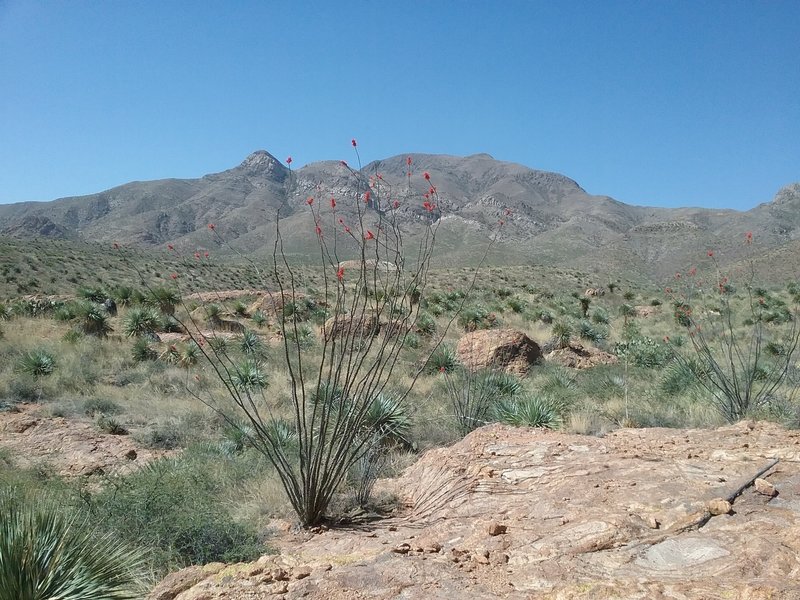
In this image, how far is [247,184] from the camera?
15588cm

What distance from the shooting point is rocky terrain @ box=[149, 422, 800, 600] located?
2531mm

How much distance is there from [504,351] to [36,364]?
11.0 meters

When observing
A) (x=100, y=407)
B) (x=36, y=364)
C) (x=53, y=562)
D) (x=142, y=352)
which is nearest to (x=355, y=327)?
(x=53, y=562)

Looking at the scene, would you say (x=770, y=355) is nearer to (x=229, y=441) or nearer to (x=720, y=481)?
(x=720, y=481)

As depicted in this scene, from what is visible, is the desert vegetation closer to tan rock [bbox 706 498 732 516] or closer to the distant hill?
tan rock [bbox 706 498 732 516]

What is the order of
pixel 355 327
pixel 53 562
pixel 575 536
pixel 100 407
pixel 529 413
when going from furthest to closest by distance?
pixel 100 407
pixel 529 413
pixel 355 327
pixel 575 536
pixel 53 562

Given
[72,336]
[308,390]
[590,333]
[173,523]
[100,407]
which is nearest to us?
[173,523]

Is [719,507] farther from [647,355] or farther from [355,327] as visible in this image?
[647,355]

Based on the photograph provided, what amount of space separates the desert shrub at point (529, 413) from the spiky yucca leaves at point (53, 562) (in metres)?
5.44

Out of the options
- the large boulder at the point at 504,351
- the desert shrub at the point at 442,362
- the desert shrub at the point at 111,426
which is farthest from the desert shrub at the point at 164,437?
the large boulder at the point at 504,351

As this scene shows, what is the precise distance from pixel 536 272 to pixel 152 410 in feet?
146

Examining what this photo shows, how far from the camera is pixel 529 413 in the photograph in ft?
Answer: 24.6

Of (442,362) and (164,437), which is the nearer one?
(164,437)

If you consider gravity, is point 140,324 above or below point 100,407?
above
